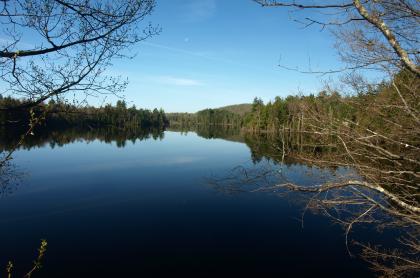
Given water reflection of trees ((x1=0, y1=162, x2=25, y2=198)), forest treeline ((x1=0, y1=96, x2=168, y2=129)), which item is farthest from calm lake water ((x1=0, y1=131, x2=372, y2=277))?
forest treeline ((x1=0, y1=96, x2=168, y2=129))

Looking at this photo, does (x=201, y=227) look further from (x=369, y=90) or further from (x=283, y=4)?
(x=283, y=4)

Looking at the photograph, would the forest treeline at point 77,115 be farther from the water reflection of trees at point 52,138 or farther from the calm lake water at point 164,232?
the water reflection of trees at point 52,138

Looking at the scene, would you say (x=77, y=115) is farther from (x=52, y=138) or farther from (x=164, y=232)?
(x=52, y=138)

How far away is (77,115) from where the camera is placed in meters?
4.39

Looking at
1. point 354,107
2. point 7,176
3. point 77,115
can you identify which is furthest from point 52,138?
point 354,107

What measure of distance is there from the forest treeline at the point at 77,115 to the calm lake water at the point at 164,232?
238cm

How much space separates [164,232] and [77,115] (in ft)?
32.4

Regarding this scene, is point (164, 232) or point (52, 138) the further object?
point (52, 138)

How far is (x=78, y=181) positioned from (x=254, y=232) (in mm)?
14430

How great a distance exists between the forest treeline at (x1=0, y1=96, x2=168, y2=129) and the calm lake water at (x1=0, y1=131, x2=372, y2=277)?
7.82 ft

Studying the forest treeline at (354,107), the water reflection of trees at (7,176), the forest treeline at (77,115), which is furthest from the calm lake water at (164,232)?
the forest treeline at (77,115)

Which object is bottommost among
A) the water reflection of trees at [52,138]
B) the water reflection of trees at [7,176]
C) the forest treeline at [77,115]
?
the water reflection of trees at [52,138]

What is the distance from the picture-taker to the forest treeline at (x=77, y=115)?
136 inches

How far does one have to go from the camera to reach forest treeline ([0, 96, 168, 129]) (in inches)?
136
